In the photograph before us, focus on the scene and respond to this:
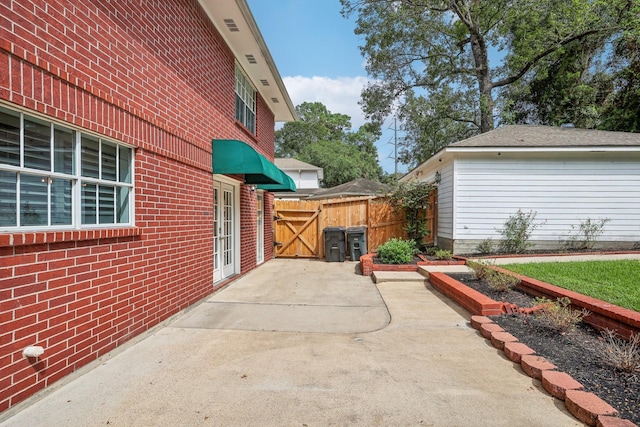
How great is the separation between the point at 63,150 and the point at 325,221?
30.2 feet

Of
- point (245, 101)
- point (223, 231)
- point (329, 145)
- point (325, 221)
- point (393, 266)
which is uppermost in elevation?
point (329, 145)

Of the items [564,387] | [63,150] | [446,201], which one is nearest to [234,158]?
[63,150]

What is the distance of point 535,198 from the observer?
31.3 ft

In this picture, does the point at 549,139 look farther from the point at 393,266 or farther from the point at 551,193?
the point at 393,266

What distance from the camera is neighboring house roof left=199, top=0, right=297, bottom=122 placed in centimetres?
602

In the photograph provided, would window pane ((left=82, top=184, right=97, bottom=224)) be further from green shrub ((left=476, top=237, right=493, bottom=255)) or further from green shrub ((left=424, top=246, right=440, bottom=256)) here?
green shrub ((left=476, top=237, right=493, bottom=255))

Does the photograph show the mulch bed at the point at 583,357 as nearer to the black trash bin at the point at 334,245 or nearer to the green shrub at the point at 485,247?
the green shrub at the point at 485,247

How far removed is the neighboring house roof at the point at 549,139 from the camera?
9266 millimetres

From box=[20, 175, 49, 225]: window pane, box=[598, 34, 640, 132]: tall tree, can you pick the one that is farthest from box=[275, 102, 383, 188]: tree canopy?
box=[20, 175, 49, 225]: window pane

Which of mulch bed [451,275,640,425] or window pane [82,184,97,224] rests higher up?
window pane [82,184,97,224]

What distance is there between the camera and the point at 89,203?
3438mm

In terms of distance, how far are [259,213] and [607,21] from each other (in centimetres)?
1857

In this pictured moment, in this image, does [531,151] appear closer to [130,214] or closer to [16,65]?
[130,214]

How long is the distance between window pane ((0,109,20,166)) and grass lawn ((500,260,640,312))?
22.5ft
